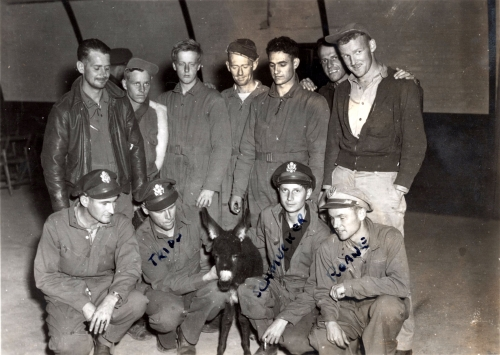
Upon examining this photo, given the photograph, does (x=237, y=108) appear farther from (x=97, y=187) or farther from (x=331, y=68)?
(x=97, y=187)

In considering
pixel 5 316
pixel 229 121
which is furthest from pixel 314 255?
pixel 5 316

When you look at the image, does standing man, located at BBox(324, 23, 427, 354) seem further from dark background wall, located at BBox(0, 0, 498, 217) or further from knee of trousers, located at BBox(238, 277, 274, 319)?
dark background wall, located at BBox(0, 0, 498, 217)

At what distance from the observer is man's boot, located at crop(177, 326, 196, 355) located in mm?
3818

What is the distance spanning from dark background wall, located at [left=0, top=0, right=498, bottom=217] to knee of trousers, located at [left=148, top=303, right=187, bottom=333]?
531cm

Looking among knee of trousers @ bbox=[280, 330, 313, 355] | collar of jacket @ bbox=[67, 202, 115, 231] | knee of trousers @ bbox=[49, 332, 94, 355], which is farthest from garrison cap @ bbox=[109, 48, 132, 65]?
knee of trousers @ bbox=[280, 330, 313, 355]

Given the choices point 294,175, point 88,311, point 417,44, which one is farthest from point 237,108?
point 417,44

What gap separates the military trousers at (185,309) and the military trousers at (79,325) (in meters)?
0.15

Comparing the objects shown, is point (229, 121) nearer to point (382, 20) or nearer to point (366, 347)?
point (366, 347)

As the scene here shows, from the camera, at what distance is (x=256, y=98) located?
4.56 meters

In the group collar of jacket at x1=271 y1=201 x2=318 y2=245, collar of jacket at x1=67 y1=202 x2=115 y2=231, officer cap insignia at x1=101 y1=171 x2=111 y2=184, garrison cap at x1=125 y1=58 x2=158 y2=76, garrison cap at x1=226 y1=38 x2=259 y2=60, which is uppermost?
garrison cap at x1=226 y1=38 x2=259 y2=60

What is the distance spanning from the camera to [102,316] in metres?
3.30

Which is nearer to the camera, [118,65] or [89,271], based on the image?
[89,271]

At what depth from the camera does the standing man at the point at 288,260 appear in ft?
11.9

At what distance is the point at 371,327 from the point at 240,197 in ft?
5.44
